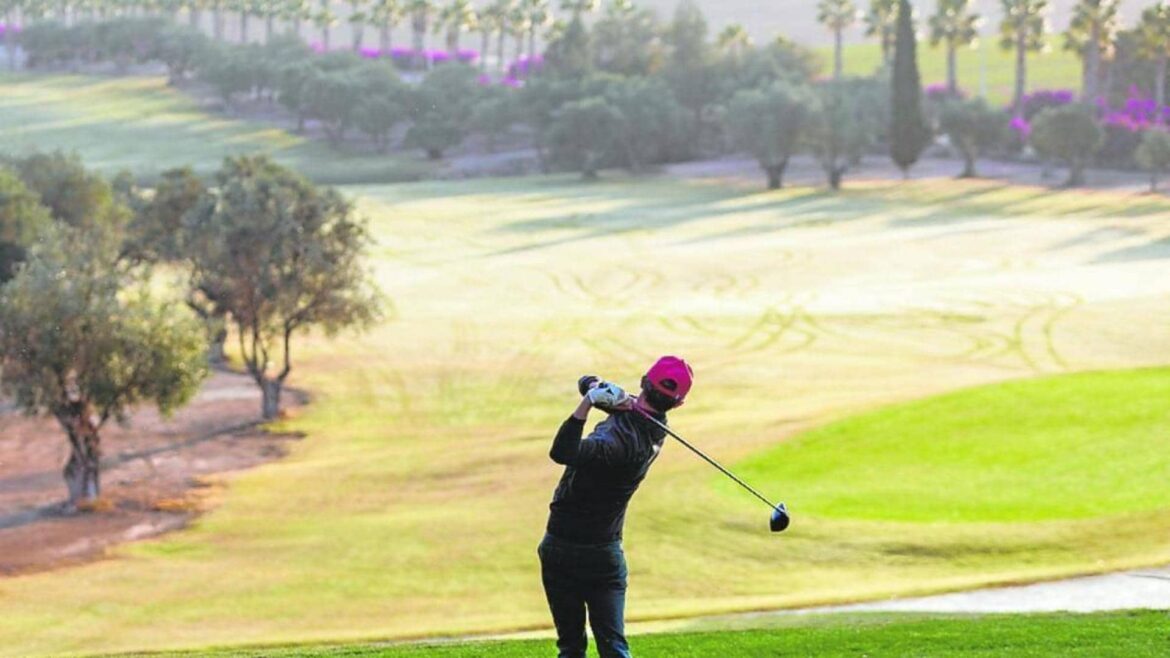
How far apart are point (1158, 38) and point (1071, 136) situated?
838 inches

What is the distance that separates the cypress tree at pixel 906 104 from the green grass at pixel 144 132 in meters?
37.2

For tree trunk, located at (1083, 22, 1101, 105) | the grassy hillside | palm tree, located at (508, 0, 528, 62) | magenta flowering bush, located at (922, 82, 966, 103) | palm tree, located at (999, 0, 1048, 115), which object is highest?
palm tree, located at (508, 0, 528, 62)

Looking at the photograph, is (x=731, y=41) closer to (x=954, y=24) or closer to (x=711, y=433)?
(x=954, y=24)

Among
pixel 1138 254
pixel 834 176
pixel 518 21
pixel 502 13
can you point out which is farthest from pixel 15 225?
pixel 502 13

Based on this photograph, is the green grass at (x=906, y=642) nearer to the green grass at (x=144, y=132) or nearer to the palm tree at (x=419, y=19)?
the green grass at (x=144, y=132)

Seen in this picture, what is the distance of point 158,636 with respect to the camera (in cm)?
2673

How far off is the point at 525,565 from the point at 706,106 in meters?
122

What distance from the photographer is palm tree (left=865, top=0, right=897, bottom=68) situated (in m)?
157

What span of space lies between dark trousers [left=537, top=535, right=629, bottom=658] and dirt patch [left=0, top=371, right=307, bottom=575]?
23450mm

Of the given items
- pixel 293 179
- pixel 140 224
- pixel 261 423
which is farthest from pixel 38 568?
pixel 140 224

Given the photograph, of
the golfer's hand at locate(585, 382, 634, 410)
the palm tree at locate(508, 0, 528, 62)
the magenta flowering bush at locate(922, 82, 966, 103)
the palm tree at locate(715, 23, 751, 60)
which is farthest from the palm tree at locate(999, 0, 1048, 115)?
the golfer's hand at locate(585, 382, 634, 410)

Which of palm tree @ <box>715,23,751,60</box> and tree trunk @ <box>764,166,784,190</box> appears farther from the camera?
palm tree @ <box>715,23,751,60</box>

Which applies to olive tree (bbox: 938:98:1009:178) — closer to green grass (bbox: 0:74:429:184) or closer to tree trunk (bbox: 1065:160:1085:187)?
tree trunk (bbox: 1065:160:1085:187)

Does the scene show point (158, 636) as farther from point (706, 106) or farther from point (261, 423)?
point (706, 106)
